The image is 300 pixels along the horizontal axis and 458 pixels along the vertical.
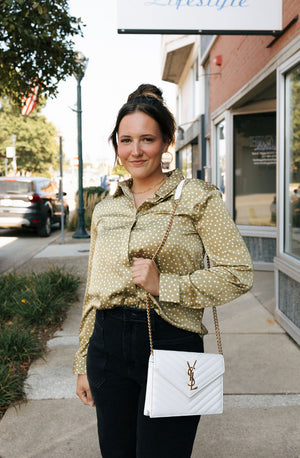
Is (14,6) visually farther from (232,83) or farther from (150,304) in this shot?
(150,304)

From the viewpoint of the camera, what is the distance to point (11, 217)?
1301 centimetres

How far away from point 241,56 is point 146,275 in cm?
649

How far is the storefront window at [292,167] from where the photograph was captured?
4.97 meters

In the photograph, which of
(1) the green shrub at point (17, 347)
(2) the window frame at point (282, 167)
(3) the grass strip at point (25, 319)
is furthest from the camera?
(2) the window frame at point (282, 167)

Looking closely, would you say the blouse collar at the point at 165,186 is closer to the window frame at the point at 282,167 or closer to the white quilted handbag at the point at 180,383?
the white quilted handbag at the point at 180,383

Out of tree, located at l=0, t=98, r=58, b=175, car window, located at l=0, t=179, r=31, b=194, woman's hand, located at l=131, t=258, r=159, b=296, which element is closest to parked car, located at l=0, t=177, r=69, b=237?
car window, located at l=0, t=179, r=31, b=194

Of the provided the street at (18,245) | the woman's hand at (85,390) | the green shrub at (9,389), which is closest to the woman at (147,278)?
the woman's hand at (85,390)

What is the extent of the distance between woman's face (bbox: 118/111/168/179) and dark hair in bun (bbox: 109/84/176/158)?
19 millimetres

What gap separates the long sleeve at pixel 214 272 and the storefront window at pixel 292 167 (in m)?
3.53

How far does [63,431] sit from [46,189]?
11.6m

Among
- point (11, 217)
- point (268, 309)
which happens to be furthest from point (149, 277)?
point (11, 217)

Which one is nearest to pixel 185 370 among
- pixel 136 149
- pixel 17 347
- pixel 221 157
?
pixel 136 149

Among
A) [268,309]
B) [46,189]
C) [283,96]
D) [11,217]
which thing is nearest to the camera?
[283,96]

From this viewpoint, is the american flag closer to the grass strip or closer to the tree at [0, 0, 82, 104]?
the tree at [0, 0, 82, 104]
